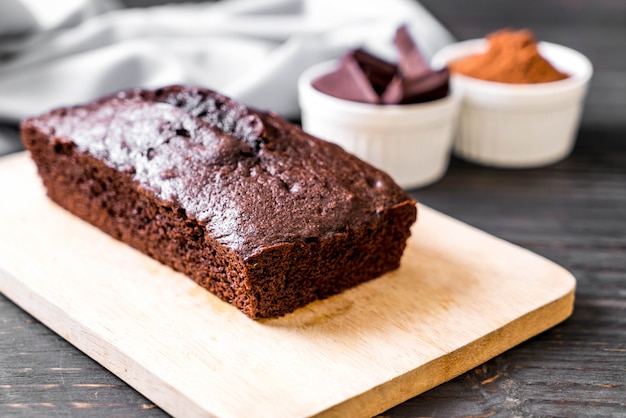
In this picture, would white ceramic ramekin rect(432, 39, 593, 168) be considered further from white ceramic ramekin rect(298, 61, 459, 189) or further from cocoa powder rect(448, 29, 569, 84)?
white ceramic ramekin rect(298, 61, 459, 189)

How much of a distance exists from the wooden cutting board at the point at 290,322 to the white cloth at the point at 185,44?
1.07 metres

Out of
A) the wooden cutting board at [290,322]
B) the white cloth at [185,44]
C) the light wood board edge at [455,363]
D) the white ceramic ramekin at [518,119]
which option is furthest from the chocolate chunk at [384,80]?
the light wood board edge at [455,363]

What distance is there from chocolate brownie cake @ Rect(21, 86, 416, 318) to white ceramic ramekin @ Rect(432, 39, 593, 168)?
1062 mm

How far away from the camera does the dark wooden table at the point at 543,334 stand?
229cm

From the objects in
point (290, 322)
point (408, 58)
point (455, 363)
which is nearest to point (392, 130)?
point (408, 58)

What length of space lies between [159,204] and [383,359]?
2.69ft

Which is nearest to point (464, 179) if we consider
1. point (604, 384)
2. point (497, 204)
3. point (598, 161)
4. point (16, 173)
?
point (497, 204)

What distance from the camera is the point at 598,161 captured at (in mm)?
3871

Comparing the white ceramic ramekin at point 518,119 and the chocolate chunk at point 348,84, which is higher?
the chocolate chunk at point 348,84

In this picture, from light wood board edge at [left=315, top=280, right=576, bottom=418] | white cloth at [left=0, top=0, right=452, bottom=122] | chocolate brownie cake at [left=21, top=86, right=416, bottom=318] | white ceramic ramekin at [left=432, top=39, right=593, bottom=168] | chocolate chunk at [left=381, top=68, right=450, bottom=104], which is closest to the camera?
light wood board edge at [left=315, top=280, right=576, bottom=418]

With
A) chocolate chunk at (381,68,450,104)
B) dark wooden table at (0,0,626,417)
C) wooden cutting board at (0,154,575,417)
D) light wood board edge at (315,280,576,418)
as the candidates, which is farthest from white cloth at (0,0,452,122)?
light wood board edge at (315,280,576,418)

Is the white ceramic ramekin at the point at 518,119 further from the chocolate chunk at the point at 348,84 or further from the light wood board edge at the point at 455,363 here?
the light wood board edge at the point at 455,363

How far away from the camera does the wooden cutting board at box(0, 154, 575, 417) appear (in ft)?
7.32

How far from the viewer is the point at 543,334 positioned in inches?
103
